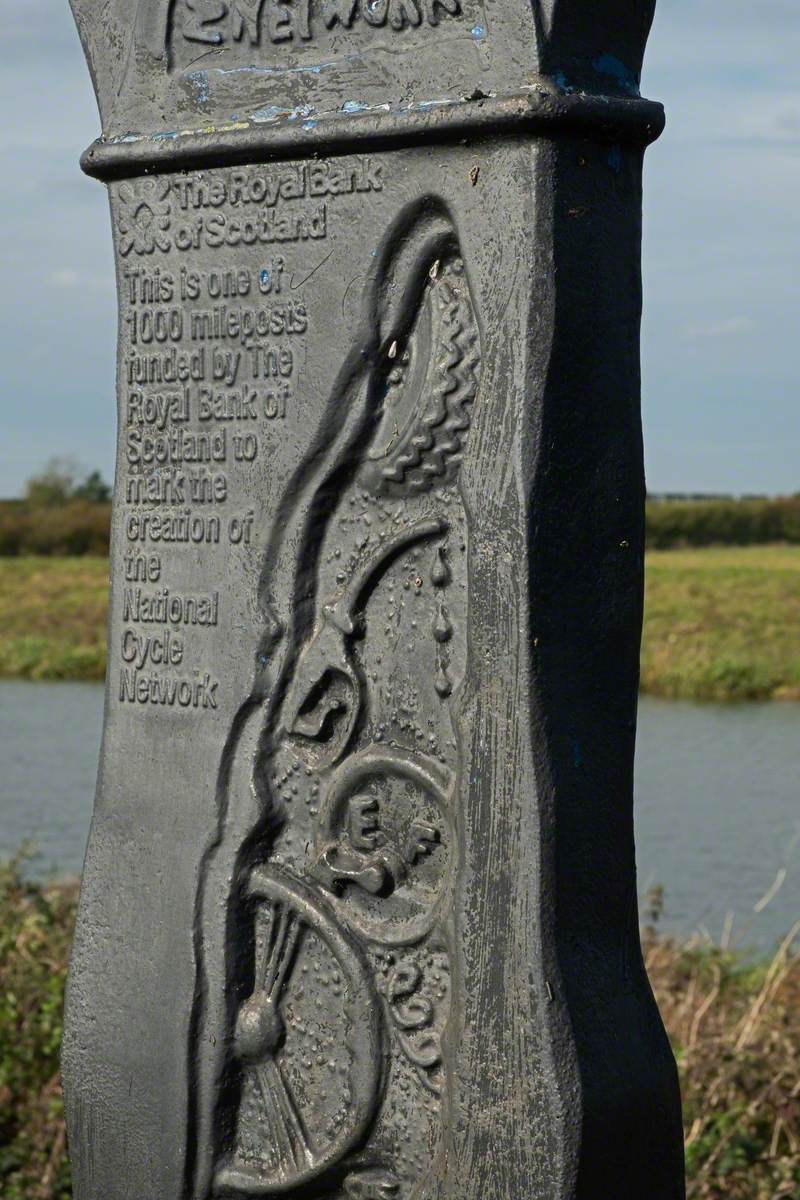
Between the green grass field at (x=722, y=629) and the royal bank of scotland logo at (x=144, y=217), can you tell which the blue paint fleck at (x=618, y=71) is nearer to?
the royal bank of scotland logo at (x=144, y=217)

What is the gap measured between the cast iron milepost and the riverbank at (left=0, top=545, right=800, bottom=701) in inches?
391

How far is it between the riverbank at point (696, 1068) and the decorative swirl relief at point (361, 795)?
1652 millimetres

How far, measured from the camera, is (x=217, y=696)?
2.95 m

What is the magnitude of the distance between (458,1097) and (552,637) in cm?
74

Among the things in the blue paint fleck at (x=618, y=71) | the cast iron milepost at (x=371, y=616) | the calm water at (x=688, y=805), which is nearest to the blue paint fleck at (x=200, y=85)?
the cast iron milepost at (x=371, y=616)

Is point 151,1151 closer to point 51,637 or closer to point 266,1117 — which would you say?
point 266,1117

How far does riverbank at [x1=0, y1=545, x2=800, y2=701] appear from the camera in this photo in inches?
525

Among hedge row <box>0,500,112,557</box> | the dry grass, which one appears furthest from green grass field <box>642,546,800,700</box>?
the dry grass

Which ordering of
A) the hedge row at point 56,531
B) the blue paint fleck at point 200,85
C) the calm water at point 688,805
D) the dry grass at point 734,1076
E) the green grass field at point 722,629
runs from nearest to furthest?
1. the blue paint fleck at point 200,85
2. the dry grass at point 734,1076
3. the calm water at point 688,805
4. the green grass field at point 722,629
5. the hedge row at point 56,531

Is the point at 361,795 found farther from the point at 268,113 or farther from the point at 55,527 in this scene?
the point at 55,527

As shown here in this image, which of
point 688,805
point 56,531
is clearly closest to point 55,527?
point 56,531

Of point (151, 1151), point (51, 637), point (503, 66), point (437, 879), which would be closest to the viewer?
point (503, 66)

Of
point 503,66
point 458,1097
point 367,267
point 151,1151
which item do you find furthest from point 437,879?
point 503,66

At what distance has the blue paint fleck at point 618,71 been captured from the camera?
2.67m
